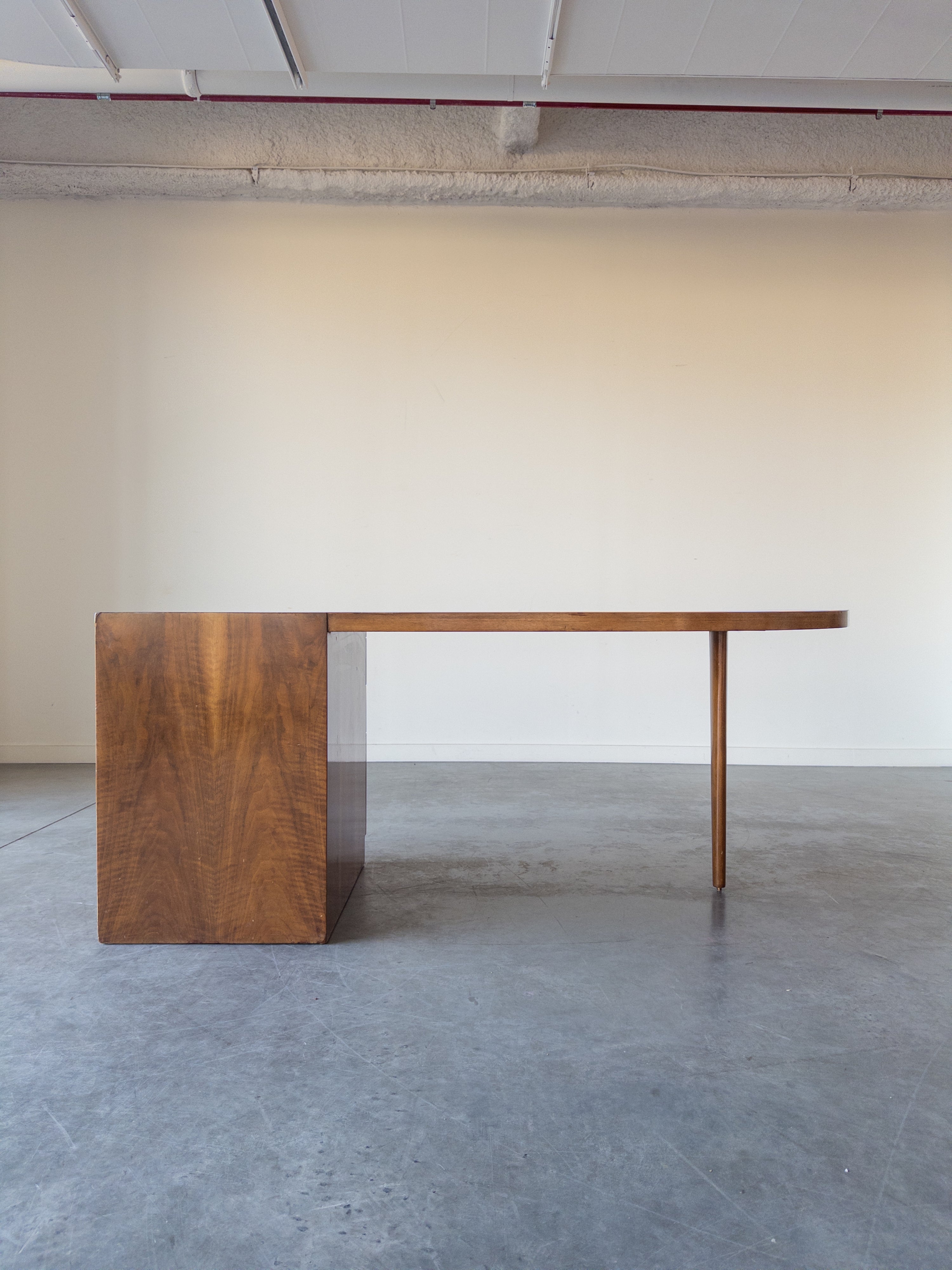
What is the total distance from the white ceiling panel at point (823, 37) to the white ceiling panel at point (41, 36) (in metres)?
2.30

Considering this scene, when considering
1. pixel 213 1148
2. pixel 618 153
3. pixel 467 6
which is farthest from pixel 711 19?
pixel 213 1148

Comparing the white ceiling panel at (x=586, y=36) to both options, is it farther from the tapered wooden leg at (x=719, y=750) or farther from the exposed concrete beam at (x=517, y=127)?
the tapered wooden leg at (x=719, y=750)

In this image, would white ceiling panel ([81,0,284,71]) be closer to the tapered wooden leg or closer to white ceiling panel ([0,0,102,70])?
white ceiling panel ([0,0,102,70])

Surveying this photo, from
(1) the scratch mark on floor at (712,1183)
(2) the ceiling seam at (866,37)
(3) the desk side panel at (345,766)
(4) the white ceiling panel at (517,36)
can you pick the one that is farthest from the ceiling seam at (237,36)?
(1) the scratch mark on floor at (712,1183)

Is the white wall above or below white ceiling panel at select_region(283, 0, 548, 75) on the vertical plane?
below

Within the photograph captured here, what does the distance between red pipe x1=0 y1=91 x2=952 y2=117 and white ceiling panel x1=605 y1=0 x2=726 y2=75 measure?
0.39 metres

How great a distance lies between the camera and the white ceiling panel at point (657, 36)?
260 centimetres

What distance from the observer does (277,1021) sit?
149 cm

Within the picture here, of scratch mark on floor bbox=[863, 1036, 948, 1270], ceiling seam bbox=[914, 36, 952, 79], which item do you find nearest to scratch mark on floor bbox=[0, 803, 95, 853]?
scratch mark on floor bbox=[863, 1036, 948, 1270]

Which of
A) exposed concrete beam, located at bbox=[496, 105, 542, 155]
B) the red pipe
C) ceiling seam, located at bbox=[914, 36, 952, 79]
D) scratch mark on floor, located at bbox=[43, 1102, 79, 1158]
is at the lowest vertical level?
scratch mark on floor, located at bbox=[43, 1102, 79, 1158]

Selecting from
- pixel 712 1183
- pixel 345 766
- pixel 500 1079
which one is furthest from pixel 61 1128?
pixel 345 766

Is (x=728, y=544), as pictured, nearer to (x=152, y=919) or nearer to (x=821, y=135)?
(x=821, y=135)

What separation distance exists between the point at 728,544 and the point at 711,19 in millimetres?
2351

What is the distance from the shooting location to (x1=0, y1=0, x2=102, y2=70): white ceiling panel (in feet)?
8.59
